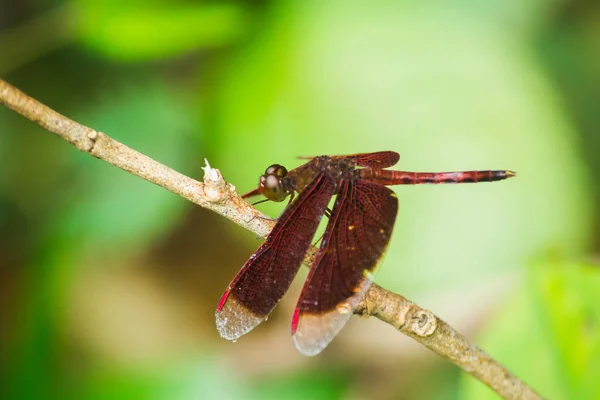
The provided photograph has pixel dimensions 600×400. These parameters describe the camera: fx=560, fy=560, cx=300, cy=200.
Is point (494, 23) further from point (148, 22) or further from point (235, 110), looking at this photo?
point (148, 22)

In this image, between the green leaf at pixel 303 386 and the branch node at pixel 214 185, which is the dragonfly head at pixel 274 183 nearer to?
the branch node at pixel 214 185

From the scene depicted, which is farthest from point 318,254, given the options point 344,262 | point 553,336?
point 553,336

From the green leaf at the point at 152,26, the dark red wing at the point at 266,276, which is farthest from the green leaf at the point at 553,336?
the green leaf at the point at 152,26

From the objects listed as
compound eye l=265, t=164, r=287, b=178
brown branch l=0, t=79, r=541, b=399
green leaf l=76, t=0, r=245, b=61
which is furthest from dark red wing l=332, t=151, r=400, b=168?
green leaf l=76, t=0, r=245, b=61

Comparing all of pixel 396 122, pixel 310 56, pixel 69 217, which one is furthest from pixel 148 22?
pixel 396 122

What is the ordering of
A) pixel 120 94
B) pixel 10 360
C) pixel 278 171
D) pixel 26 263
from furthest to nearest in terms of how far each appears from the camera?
pixel 120 94 → pixel 26 263 → pixel 10 360 → pixel 278 171

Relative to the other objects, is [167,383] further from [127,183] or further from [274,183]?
[274,183]

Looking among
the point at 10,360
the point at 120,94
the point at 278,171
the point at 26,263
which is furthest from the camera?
the point at 120,94
